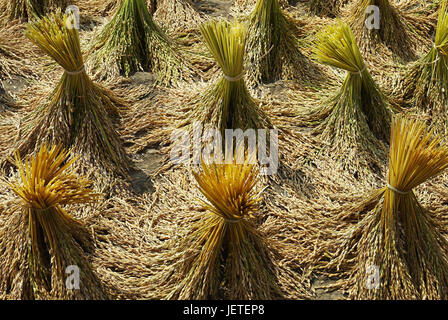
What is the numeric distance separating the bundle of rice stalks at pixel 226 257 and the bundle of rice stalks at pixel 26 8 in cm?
277

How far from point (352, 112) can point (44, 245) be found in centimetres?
194

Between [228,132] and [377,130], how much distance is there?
0.91 m

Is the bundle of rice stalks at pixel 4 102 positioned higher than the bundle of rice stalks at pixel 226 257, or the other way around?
the bundle of rice stalks at pixel 4 102

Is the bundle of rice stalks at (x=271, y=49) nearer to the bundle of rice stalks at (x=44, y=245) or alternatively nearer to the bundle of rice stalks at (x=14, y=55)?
the bundle of rice stalks at (x=14, y=55)

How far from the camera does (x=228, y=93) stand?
3926mm

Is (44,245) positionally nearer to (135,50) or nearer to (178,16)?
(135,50)

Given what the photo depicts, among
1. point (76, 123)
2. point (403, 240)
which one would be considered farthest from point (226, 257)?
point (76, 123)

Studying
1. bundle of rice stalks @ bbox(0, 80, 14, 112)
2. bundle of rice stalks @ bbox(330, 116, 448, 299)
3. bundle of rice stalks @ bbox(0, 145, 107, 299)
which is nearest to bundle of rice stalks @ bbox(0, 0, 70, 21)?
bundle of rice stalks @ bbox(0, 80, 14, 112)

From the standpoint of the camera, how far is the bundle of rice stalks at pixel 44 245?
306cm

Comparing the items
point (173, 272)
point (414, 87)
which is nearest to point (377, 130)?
point (414, 87)

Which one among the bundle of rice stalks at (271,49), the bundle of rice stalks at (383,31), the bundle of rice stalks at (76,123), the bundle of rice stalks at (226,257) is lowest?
the bundle of rice stalks at (226,257)

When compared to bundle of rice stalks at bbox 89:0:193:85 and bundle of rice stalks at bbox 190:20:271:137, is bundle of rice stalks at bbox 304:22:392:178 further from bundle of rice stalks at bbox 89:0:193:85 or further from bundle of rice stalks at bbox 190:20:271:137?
bundle of rice stalks at bbox 89:0:193:85

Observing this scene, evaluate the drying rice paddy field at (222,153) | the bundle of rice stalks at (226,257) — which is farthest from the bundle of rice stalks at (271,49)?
the bundle of rice stalks at (226,257)

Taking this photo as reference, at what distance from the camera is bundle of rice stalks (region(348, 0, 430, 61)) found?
16.3ft
